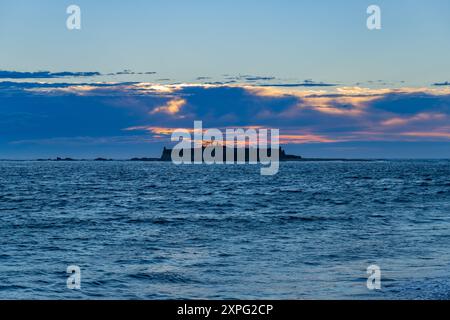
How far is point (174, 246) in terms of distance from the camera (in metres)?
27.8

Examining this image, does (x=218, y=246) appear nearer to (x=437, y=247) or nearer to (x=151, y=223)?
(x=437, y=247)

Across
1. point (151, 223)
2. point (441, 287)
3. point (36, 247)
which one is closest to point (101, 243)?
point (36, 247)

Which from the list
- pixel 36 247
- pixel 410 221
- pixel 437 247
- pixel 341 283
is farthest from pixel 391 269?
pixel 410 221

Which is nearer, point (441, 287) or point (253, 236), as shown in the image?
point (441, 287)

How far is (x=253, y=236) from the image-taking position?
31.1 meters

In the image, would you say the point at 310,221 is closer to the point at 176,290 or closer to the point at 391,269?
the point at 391,269

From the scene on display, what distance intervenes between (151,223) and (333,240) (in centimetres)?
1396

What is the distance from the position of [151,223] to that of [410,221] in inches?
664
